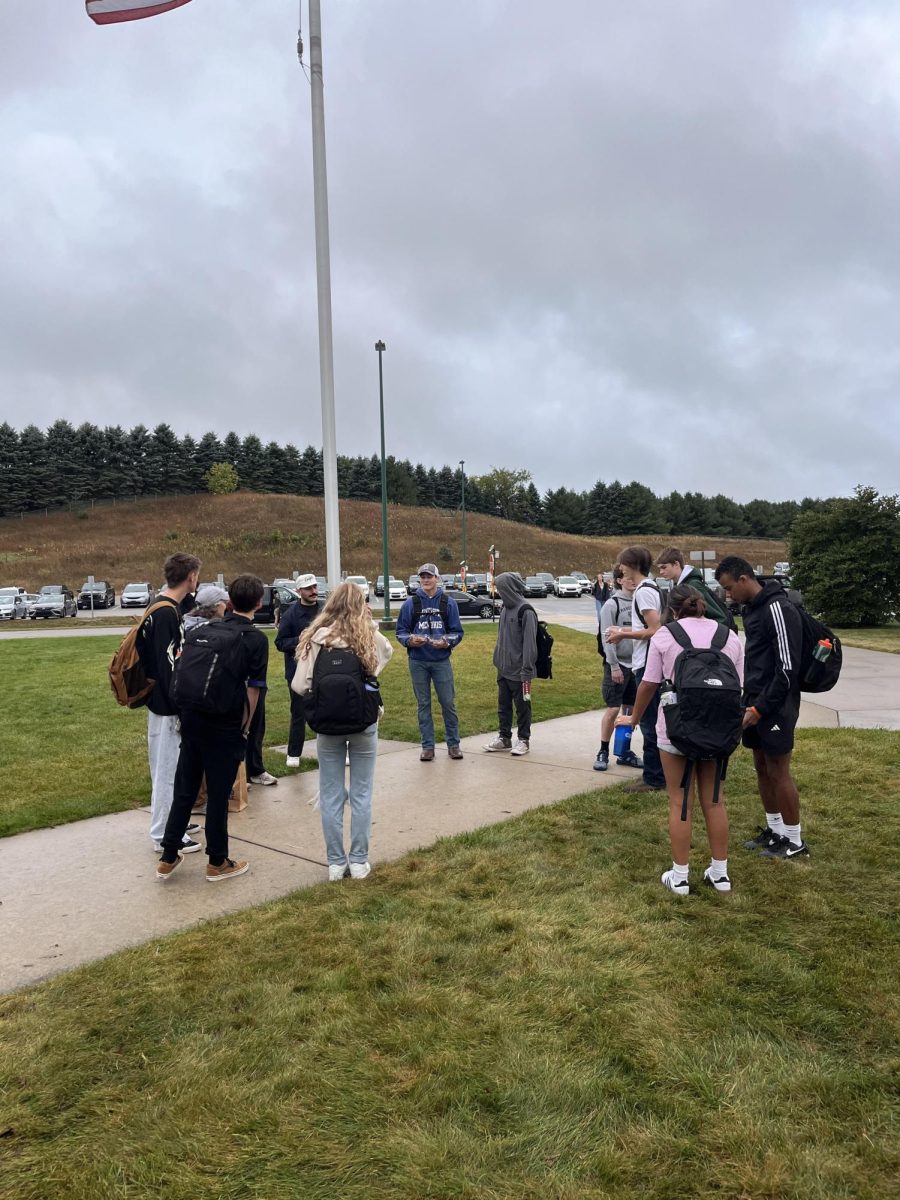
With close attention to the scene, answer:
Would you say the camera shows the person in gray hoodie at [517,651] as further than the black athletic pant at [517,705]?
No

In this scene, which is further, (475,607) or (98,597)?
(98,597)

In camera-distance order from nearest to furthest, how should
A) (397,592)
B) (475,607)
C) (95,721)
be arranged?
(95,721) < (475,607) < (397,592)

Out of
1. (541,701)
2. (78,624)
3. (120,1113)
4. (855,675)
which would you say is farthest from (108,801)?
(78,624)

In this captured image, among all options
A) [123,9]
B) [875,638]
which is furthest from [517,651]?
[875,638]

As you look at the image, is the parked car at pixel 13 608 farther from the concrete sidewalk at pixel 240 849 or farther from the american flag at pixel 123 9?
the concrete sidewalk at pixel 240 849

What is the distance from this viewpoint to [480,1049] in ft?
9.31

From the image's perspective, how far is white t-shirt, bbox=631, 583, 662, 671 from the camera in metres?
6.14

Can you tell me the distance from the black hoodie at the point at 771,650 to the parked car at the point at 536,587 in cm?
4780

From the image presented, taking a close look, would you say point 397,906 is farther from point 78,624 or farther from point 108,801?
point 78,624

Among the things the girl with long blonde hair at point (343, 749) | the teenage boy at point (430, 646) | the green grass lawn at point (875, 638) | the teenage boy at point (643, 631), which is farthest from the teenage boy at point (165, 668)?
the green grass lawn at point (875, 638)

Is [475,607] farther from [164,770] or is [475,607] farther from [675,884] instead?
[675,884]

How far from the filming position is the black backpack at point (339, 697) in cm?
441

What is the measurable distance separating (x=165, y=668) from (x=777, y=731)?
3.70 meters

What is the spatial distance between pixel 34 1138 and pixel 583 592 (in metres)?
54.1
